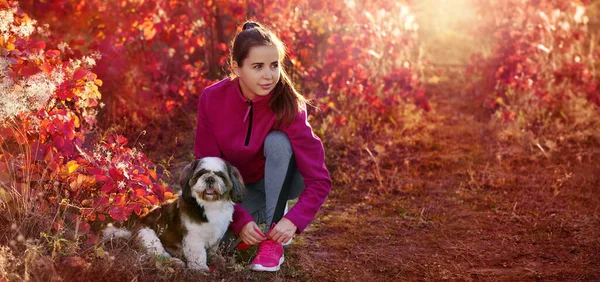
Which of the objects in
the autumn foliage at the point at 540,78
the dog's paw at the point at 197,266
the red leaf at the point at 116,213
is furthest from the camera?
the autumn foliage at the point at 540,78

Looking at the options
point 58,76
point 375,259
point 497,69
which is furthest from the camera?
point 497,69

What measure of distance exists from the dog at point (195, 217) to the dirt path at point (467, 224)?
664mm

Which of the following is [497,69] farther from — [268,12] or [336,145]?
[268,12]

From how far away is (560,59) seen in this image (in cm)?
757

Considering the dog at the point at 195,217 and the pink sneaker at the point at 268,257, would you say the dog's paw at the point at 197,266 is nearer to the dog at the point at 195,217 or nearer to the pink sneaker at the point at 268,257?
the dog at the point at 195,217

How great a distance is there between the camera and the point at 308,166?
12.6 ft

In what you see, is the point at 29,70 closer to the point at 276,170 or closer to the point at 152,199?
the point at 152,199

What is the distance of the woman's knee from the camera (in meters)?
3.82

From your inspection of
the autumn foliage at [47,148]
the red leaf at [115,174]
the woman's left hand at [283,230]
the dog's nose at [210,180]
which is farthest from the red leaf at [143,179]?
the woman's left hand at [283,230]

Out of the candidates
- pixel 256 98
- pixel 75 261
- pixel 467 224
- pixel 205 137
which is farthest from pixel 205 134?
pixel 467 224

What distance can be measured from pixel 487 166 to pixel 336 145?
54.2 inches

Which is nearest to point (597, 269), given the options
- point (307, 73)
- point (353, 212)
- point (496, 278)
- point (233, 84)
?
point (496, 278)

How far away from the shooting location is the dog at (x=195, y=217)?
11.4ft

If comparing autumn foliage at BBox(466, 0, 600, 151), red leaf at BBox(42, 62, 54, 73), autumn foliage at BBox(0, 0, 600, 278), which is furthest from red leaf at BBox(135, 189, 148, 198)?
autumn foliage at BBox(466, 0, 600, 151)
